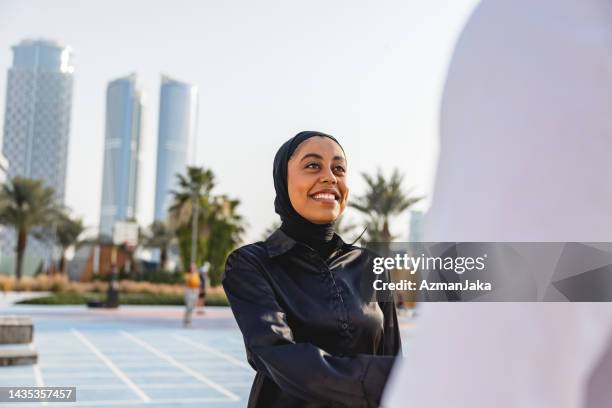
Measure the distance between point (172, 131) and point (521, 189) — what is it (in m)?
102

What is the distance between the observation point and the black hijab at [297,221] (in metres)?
1.37

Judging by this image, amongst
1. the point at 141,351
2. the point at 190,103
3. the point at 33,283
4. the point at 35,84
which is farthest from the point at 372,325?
the point at 190,103

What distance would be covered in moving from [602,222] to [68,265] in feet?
188

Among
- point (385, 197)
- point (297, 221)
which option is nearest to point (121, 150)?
point (385, 197)

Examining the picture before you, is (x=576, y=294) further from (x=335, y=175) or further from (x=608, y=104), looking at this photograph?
(x=335, y=175)

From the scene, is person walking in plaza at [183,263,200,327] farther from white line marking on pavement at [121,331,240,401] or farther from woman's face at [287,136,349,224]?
woman's face at [287,136,349,224]

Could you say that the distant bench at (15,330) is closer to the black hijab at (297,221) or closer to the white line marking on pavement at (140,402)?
the white line marking on pavement at (140,402)

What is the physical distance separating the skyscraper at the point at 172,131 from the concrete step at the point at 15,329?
9084 centimetres

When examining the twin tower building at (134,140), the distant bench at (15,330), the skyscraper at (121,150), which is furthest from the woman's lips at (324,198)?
the skyscraper at (121,150)

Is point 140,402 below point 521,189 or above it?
below

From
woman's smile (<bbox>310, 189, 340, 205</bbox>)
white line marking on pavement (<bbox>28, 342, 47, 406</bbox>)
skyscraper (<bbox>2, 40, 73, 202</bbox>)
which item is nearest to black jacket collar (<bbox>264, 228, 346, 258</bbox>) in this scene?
woman's smile (<bbox>310, 189, 340, 205</bbox>)

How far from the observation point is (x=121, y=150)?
99375 mm

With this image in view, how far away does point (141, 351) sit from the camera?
7.88m

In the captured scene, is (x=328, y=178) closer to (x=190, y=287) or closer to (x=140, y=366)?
(x=140, y=366)
